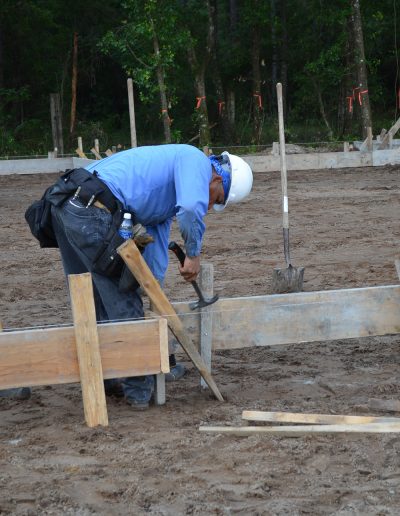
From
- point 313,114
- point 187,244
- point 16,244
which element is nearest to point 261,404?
point 187,244

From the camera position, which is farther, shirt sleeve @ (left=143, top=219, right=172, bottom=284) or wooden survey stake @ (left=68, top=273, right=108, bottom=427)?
shirt sleeve @ (left=143, top=219, right=172, bottom=284)

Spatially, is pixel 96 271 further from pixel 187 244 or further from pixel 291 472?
pixel 291 472

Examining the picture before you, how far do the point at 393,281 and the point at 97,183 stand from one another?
4.32 m

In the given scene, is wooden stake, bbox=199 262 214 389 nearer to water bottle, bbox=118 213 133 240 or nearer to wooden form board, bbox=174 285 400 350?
wooden form board, bbox=174 285 400 350

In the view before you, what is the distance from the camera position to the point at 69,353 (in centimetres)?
493

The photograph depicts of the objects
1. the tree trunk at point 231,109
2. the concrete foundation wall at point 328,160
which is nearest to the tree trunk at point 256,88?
the tree trunk at point 231,109

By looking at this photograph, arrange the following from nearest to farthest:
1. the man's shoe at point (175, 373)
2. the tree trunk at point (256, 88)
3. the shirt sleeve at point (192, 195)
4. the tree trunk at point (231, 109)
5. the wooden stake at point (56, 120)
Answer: the shirt sleeve at point (192, 195)
the man's shoe at point (175, 373)
the wooden stake at point (56, 120)
the tree trunk at point (256, 88)
the tree trunk at point (231, 109)

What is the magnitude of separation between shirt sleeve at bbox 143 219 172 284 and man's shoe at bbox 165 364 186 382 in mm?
728

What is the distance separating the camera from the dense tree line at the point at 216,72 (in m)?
31.4

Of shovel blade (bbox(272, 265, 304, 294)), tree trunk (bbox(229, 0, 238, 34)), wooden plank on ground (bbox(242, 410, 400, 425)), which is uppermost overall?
tree trunk (bbox(229, 0, 238, 34))

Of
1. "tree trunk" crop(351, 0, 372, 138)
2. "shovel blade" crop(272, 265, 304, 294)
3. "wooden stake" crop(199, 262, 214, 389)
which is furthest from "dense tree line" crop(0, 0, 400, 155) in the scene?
"wooden stake" crop(199, 262, 214, 389)

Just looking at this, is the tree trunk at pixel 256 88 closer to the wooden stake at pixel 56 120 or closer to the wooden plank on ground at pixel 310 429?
the wooden stake at pixel 56 120

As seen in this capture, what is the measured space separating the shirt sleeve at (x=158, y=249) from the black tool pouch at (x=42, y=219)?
569mm

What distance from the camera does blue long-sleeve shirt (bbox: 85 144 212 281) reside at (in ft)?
16.4
